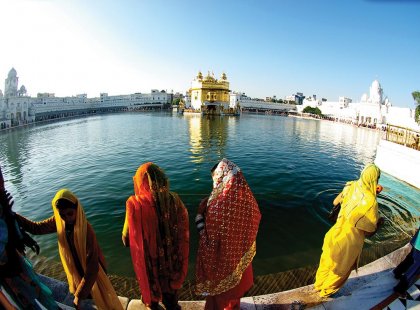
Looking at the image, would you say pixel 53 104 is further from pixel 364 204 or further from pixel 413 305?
pixel 413 305

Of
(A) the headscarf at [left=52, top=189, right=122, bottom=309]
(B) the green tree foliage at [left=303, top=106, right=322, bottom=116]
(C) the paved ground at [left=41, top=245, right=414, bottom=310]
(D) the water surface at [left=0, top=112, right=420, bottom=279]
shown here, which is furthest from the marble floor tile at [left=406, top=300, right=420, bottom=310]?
(B) the green tree foliage at [left=303, top=106, right=322, bottom=116]

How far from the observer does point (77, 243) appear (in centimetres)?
213

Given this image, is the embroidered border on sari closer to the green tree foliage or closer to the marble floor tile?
the marble floor tile

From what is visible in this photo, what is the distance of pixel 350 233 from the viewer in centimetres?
263

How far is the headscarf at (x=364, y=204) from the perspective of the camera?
256cm

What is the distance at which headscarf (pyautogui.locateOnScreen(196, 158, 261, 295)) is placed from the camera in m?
2.07

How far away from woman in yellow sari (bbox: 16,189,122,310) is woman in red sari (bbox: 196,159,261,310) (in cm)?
94

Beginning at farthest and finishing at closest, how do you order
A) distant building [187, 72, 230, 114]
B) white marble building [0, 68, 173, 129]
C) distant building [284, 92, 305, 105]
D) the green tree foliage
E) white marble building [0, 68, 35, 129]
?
1. distant building [284, 92, 305, 105]
2. the green tree foliage
3. distant building [187, 72, 230, 114]
4. white marble building [0, 68, 173, 129]
5. white marble building [0, 68, 35, 129]

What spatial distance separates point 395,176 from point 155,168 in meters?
9.60

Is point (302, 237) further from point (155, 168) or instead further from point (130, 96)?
point (130, 96)

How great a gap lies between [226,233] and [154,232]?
65cm

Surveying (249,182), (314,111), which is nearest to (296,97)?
(314,111)

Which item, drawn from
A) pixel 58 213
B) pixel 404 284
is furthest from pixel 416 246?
pixel 58 213

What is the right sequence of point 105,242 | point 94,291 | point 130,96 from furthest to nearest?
point 130,96 < point 105,242 < point 94,291
